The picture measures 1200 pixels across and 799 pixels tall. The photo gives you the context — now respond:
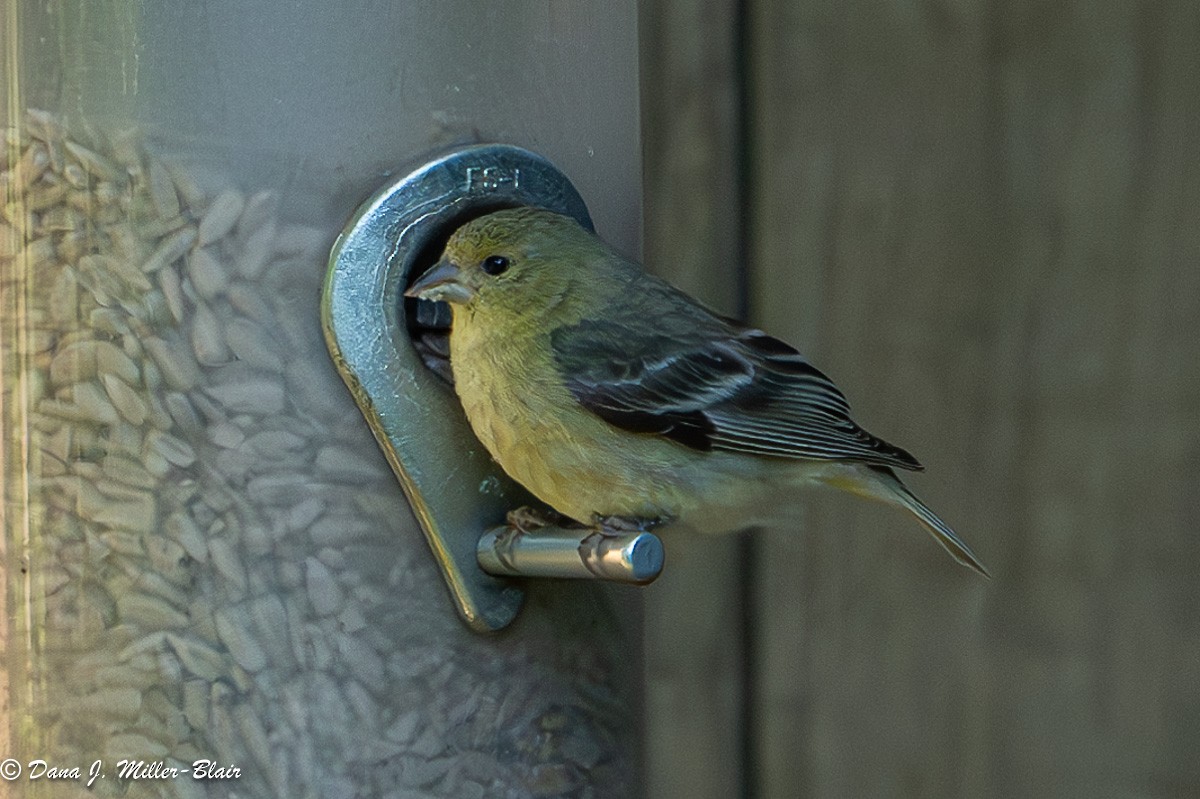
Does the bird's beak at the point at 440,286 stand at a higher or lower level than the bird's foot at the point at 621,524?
higher

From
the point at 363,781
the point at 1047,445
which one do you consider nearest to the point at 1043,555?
the point at 1047,445

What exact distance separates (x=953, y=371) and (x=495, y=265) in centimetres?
41

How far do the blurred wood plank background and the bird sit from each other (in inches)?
2.4

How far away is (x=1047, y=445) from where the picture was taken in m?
1.51

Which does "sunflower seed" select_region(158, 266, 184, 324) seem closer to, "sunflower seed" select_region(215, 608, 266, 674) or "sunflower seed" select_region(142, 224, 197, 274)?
"sunflower seed" select_region(142, 224, 197, 274)

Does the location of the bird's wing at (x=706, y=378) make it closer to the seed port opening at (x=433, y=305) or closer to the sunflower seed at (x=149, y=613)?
the seed port opening at (x=433, y=305)

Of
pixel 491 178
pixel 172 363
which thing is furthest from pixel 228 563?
pixel 491 178

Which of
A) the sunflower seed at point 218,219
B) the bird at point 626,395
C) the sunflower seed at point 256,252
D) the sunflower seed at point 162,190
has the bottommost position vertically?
the bird at point 626,395

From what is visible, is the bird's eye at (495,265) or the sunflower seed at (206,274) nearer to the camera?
the sunflower seed at (206,274)

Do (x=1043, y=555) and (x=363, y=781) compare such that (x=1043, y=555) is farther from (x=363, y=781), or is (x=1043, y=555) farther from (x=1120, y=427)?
(x=363, y=781)

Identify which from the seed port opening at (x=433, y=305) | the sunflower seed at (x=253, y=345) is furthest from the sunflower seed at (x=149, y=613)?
the seed port opening at (x=433, y=305)

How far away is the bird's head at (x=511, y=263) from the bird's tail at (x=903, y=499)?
307 millimetres

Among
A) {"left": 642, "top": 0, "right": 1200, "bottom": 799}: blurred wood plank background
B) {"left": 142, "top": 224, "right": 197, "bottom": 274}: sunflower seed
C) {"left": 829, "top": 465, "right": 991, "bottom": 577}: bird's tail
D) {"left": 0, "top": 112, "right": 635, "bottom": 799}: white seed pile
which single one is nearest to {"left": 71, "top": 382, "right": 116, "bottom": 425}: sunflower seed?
{"left": 0, "top": 112, "right": 635, "bottom": 799}: white seed pile

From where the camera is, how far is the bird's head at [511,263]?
1.53 meters
